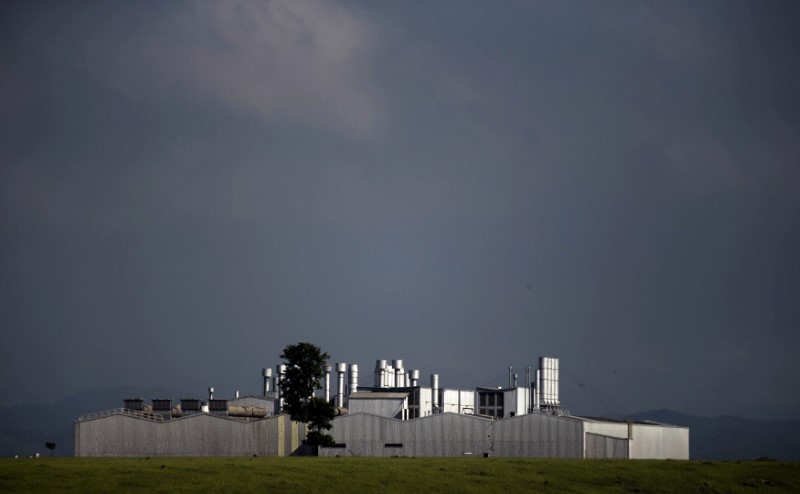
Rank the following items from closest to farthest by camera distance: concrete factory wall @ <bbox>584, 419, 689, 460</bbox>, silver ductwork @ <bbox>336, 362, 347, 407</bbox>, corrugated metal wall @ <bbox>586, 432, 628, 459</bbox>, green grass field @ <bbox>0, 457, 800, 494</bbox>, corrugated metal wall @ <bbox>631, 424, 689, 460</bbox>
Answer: green grass field @ <bbox>0, 457, 800, 494</bbox> → corrugated metal wall @ <bbox>586, 432, 628, 459</bbox> → concrete factory wall @ <bbox>584, 419, 689, 460</bbox> → corrugated metal wall @ <bbox>631, 424, 689, 460</bbox> → silver ductwork @ <bbox>336, 362, 347, 407</bbox>

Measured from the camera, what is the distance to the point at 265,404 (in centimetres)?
17375

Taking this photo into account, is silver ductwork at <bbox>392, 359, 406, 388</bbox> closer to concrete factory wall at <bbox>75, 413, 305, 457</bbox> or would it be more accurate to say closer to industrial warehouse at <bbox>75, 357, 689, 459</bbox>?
industrial warehouse at <bbox>75, 357, 689, 459</bbox>

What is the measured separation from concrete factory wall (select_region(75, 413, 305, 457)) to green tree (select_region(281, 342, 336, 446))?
3.64 metres

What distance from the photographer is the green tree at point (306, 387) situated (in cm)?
12162

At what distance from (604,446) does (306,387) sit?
3312cm

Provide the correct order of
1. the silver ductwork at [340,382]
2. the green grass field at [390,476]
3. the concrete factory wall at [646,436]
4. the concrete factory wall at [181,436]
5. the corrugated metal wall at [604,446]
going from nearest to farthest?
the green grass field at [390,476], the corrugated metal wall at [604,446], the concrete factory wall at [646,436], the concrete factory wall at [181,436], the silver ductwork at [340,382]

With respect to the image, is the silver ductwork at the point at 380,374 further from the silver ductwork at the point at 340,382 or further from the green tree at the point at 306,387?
the green tree at the point at 306,387

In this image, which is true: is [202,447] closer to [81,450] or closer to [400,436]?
[81,450]

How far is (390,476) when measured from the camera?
83.7 meters

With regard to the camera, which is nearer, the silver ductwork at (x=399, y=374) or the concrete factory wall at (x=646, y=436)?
the concrete factory wall at (x=646, y=436)

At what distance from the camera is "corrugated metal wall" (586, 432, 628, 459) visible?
116 meters

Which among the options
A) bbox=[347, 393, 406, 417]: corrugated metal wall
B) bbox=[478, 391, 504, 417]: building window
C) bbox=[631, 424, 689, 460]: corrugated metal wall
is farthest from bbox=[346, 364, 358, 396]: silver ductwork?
bbox=[631, 424, 689, 460]: corrugated metal wall

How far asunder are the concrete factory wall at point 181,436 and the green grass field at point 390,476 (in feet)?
90.0

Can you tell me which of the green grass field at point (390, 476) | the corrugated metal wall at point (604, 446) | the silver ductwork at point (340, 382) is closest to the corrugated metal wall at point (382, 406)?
the silver ductwork at point (340, 382)
